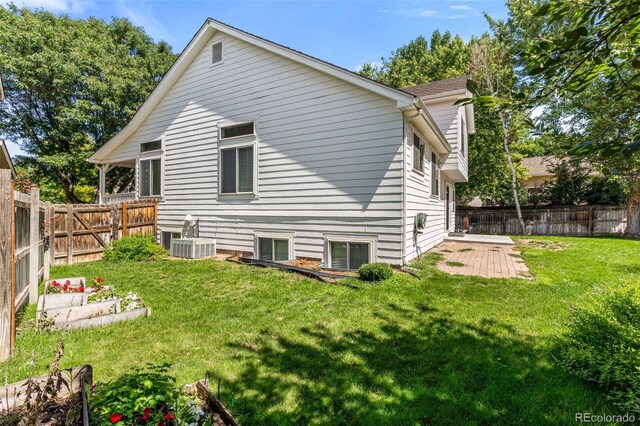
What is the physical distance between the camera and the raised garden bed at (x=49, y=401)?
189 cm

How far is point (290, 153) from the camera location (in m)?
8.28

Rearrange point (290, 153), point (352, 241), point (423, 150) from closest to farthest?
point (352, 241)
point (290, 153)
point (423, 150)

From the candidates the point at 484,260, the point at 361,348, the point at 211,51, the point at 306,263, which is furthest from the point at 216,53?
the point at 484,260

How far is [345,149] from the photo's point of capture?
295 inches

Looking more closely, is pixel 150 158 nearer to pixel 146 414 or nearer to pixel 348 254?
pixel 348 254

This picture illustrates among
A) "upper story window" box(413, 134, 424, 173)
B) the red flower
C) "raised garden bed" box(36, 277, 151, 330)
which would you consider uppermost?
"upper story window" box(413, 134, 424, 173)

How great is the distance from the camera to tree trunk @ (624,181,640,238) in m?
16.3

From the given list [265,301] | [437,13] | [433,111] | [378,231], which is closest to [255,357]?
[265,301]

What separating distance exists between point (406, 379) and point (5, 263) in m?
4.10

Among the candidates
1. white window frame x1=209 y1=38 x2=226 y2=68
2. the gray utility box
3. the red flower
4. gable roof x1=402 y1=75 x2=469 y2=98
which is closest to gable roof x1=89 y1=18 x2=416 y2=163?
white window frame x1=209 y1=38 x2=226 y2=68

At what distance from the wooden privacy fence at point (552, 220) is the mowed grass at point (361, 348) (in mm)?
15195

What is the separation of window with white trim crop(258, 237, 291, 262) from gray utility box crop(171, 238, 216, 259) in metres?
1.66

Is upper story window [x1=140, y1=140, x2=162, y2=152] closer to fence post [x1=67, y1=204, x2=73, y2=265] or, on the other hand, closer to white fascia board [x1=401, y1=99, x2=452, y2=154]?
fence post [x1=67, y1=204, x2=73, y2=265]

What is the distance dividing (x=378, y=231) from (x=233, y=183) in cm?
462
